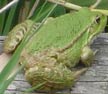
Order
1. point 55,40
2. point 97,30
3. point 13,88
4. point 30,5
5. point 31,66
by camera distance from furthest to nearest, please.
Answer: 1. point 30,5
2. point 97,30
3. point 55,40
4. point 31,66
5. point 13,88

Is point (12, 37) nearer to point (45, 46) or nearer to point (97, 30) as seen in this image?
point (45, 46)

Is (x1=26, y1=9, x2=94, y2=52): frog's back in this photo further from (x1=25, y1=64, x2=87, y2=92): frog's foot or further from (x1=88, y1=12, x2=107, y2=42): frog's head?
(x1=25, y1=64, x2=87, y2=92): frog's foot

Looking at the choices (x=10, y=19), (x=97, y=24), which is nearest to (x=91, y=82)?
(x=97, y=24)

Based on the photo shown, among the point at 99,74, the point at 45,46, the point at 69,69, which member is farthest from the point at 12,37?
the point at 99,74

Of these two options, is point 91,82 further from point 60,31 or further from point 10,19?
point 10,19

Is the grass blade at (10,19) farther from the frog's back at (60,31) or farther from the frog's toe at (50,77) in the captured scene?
the frog's toe at (50,77)

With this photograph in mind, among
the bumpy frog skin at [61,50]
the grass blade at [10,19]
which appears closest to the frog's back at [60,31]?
the bumpy frog skin at [61,50]
